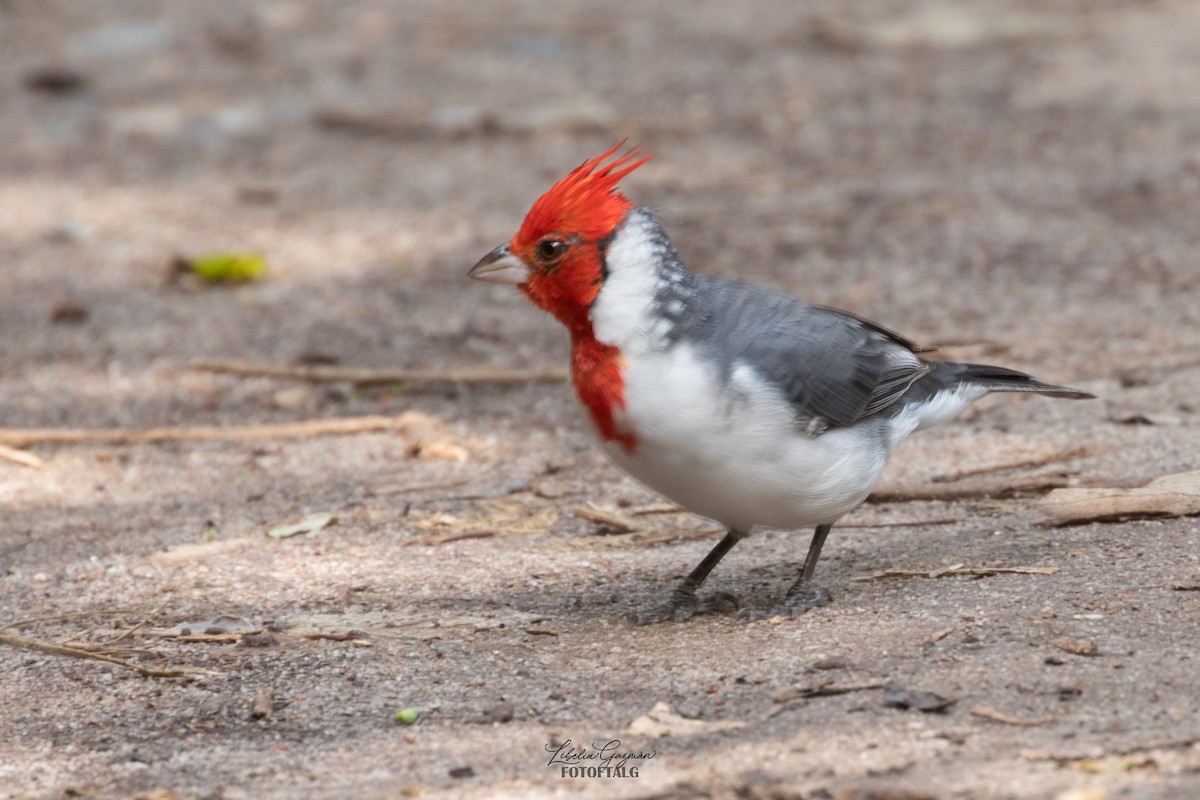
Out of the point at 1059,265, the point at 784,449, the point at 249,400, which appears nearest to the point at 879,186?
the point at 1059,265

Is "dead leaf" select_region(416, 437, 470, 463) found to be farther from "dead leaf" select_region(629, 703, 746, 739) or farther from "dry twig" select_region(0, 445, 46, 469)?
"dead leaf" select_region(629, 703, 746, 739)

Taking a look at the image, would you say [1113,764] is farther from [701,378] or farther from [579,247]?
[579,247]

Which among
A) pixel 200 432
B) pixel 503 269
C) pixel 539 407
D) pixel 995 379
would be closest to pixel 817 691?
pixel 503 269

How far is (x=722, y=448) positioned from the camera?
3.81 metres

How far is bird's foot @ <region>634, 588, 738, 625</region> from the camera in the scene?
423 cm

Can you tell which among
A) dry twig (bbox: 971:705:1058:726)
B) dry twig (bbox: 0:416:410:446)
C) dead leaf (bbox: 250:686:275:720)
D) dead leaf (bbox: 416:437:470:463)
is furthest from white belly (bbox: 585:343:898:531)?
dry twig (bbox: 0:416:410:446)

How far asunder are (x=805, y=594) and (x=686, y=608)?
333 mm

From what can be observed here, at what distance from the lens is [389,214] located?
324 inches

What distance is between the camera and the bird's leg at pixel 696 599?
4242 mm

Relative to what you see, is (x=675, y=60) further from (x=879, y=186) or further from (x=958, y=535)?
(x=958, y=535)

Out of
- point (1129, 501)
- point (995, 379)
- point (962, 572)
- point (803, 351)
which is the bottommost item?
point (962, 572)

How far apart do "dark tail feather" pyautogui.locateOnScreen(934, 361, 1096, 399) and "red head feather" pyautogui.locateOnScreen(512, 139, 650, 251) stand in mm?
1199

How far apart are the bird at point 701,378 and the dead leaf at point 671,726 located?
0.65 metres

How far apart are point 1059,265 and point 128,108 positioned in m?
5.99
